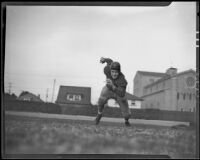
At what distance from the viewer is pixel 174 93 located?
13.4ft

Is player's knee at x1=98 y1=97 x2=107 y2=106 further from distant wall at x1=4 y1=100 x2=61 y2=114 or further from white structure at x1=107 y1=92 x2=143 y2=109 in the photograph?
distant wall at x1=4 y1=100 x2=61 y2=114

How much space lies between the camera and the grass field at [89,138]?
11.5 ft

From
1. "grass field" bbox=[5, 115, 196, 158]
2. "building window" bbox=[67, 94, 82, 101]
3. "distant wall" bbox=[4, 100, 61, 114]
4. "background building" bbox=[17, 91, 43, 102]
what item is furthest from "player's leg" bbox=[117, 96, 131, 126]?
"background building" bbox=[17, 91, 43, 102]

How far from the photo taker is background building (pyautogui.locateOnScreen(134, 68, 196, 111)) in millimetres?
3928

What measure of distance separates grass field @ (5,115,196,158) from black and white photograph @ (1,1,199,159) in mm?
16

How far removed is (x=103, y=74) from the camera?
4.05 metres

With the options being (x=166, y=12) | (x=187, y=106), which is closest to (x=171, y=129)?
(x=187, y=106)

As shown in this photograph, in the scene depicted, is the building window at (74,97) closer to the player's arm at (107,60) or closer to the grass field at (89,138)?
the grass field at (89,138)

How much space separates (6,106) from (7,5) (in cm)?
163

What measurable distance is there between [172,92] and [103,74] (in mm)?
1262

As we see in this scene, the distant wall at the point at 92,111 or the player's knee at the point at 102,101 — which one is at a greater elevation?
the player's knee at the point at 102,101

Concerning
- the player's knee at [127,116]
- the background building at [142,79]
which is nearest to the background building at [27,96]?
the player's knee at [127,116]

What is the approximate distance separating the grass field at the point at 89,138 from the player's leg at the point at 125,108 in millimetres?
147

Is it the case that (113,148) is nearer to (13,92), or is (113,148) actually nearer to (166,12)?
(13,92)
